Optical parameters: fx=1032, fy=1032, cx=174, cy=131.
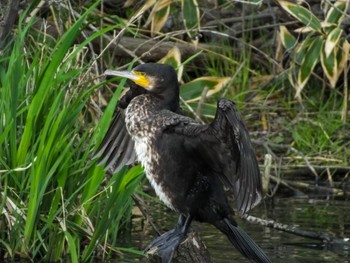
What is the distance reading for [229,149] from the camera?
13.7 ft

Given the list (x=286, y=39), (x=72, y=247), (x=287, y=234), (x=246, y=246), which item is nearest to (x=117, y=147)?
(x=72, y=247)

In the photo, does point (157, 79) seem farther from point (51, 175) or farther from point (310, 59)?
point (310, 59)

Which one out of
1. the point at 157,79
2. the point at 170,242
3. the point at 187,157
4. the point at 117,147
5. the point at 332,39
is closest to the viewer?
the point at 170,242

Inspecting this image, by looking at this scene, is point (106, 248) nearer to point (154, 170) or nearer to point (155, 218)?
point (154, 170)

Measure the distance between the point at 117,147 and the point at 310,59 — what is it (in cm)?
258

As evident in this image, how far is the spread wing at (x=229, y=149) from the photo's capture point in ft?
13.2

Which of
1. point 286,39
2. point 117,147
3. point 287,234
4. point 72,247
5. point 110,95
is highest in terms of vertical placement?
point 286,39

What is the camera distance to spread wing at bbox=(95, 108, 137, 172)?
15.6ft

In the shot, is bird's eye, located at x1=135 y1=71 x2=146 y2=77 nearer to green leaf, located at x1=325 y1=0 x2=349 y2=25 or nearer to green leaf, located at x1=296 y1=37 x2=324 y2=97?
green leaf, located at x1=296 y1=37 x2=324 y2=97

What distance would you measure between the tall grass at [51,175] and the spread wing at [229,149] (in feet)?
1.62

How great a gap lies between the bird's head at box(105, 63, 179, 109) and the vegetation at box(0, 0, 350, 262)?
1.13ft

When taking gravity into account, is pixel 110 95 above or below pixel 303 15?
below

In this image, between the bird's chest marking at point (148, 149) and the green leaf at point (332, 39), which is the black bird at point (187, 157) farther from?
the green leaf at point (332, 39)

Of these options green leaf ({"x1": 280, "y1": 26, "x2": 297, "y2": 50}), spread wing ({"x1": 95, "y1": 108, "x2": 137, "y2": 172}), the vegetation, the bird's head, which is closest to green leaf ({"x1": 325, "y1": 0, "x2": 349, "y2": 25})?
the vegetation
